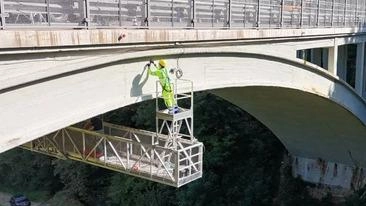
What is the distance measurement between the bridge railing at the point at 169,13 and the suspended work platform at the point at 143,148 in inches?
58.1

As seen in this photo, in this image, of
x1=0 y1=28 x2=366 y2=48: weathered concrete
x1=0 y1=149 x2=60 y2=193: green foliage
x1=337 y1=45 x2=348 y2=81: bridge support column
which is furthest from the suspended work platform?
x1=0 y1=149 x2=60 y2=193: green foliage

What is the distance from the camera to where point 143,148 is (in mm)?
9156

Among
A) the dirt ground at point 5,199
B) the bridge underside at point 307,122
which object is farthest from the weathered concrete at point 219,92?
the dirt ground at point 5,199

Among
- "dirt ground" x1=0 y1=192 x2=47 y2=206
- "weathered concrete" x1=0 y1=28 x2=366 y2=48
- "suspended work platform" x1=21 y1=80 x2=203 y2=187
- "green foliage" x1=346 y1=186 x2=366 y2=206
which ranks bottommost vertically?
"dirt ground" x1=0 y1=192 x2=47 y2=206

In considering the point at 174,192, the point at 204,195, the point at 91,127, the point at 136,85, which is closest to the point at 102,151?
the point at 91,127

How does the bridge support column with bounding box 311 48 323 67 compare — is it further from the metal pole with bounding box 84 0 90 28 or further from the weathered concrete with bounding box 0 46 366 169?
the metal pole with bounding box 84 0 90 28

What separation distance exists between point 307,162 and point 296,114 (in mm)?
3659

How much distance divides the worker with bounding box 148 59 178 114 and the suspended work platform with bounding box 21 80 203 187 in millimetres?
132

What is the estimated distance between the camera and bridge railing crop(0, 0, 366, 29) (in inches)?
261

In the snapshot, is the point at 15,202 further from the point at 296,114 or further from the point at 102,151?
the point at 102,151

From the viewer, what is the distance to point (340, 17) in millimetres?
17141

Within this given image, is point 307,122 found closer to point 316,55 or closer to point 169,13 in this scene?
point 316,55

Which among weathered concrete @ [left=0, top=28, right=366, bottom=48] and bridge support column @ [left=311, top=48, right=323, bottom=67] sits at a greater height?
weathered concrete @ [left=0, top=28, right=366, bottom=48]

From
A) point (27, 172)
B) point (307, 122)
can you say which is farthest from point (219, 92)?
point (27, 172)
